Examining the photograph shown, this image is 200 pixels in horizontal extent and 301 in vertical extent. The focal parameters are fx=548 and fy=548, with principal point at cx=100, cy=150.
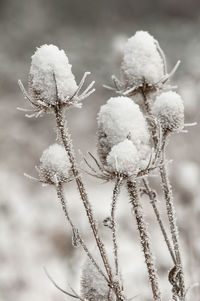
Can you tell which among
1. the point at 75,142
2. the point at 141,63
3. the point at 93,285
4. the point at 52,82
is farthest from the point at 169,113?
the point at 75,142

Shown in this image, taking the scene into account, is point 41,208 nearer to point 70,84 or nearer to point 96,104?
point 96,104

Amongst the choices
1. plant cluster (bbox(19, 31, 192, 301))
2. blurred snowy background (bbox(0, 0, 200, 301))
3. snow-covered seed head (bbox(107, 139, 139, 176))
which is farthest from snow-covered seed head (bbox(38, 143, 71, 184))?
blurred snowy background (bbox(0, 0, 200, 301))

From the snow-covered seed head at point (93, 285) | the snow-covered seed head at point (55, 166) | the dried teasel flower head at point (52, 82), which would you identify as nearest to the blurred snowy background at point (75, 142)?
the snow-covered seed head at point (93, 285)

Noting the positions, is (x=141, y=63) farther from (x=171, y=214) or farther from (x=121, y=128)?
(x=171, y=214)

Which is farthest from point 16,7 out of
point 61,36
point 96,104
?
point 96,104

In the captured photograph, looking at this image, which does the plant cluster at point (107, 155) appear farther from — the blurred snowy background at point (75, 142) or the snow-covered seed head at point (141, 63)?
the blurred snowy background at point (75, 142)

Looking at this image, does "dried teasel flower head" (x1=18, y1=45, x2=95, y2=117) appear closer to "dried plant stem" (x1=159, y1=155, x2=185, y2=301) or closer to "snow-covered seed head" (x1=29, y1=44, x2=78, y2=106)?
"snow-covered seed head" (x1=29, y1=44, x2=78, y2=106)
